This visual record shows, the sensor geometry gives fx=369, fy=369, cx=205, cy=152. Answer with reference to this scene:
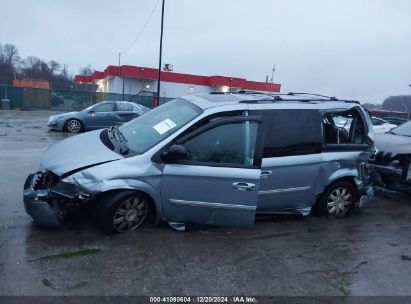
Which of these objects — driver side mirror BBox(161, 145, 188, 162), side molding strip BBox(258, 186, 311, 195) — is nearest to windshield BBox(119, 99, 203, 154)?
driver side mirror BBox(161, 145, 188, 162)

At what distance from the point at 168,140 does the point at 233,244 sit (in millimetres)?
1462

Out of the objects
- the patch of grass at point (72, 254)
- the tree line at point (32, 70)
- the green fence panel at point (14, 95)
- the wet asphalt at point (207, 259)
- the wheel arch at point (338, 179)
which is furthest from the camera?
the tree line at point (32, 70)

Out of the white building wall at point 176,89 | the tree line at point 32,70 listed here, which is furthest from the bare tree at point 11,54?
the white building wall at point 176,89

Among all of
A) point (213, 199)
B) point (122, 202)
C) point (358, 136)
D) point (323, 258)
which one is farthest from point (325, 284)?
point (358, 136)

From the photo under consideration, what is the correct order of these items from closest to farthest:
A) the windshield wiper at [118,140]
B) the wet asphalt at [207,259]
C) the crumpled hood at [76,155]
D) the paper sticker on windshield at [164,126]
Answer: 1. the wet asphalt at [207,259]
2. the crumpled hood at [76,155]
3. the windshield wiper at [118,140]
4. the paper sticker on windshield at [164,126]

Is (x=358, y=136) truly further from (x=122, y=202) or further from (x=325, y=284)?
(x=122, y=202)

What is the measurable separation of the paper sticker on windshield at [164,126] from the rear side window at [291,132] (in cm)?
121

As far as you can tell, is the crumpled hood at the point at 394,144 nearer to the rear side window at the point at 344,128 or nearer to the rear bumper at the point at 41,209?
the rear side window at the point at 344,128

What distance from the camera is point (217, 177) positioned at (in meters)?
4.30

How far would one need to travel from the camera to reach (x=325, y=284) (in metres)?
3.67

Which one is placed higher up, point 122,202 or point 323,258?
point 122,202

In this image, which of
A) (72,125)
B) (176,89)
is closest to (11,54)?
(176,89)

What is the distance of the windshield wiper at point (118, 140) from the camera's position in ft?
14.5

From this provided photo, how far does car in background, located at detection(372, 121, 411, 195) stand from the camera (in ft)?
20.9
